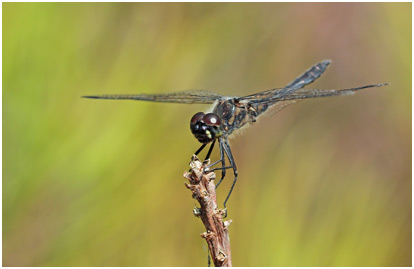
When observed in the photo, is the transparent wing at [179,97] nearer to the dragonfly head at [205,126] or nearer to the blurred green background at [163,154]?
the blurred green background at [163,154]

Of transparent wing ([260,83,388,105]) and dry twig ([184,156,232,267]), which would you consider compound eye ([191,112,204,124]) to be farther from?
dry twig ([184,156,232,267])

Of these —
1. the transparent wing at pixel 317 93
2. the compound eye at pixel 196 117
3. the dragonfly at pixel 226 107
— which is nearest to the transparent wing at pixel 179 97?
the dragonfly at pixel 226 107

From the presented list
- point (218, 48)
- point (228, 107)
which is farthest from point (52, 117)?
point (218, 48)

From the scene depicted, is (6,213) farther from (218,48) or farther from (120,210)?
(218,48)

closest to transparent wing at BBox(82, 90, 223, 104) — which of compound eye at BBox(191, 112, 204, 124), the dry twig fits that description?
compound eye at BBox(191, 112, 204, 124)

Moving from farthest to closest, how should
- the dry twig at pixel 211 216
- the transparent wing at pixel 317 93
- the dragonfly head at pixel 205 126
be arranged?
the transparent wing at pixel 317 93 → the dragonfly head at pixel 205 126 → the dry twig at pixel 211 216

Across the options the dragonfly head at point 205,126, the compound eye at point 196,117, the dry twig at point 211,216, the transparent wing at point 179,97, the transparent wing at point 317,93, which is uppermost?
the transparent wing at point 179,97

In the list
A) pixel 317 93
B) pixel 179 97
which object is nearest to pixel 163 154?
pixel 179 97
